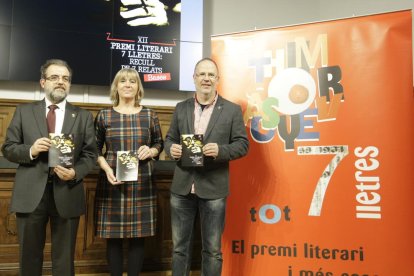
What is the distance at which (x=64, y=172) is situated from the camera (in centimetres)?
188

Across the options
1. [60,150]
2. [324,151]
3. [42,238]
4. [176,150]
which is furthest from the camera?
[324,151]

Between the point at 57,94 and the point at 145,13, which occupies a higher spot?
the point at 145,13

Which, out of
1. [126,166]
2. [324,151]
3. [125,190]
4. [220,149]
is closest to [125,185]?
[125,190]

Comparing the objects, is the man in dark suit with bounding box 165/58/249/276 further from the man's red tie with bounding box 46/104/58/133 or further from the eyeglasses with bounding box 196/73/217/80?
the man's red tie with bounding box 46/104/58/133

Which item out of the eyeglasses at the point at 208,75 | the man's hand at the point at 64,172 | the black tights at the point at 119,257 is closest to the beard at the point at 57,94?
the man's hand at the point at 64,172

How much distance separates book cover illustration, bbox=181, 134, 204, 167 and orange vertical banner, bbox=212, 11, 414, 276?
25.9 inches

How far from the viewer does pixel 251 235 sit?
2508 millimetres

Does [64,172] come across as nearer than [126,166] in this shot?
Yes

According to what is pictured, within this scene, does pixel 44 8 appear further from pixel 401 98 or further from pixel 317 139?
pixel 401 98

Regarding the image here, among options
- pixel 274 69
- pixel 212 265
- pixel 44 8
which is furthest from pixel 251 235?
pixel 44 8

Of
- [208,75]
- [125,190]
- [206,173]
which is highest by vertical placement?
[208,75]

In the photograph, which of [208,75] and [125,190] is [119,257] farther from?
[208,75]

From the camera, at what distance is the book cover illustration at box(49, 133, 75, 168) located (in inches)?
72.4

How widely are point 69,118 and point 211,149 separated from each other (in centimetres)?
78
